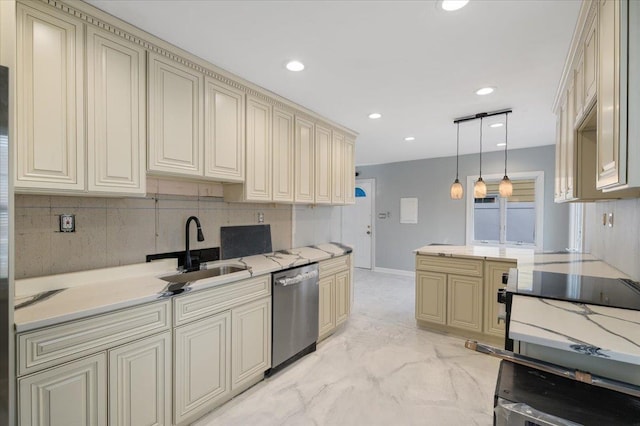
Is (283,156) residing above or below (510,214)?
above

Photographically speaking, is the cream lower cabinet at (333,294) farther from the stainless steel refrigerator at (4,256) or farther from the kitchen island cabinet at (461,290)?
the stainless steel refrigerator at (4,256)

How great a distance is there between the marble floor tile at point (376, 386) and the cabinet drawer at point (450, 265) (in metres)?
0.76

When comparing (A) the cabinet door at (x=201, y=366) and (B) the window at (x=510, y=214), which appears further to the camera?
(B) the window at (x=510, y=214)

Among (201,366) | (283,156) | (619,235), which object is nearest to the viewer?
(201,366)

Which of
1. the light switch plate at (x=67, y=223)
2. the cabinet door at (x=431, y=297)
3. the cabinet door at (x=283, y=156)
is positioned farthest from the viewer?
the cabinet door at (x=431, y=297)

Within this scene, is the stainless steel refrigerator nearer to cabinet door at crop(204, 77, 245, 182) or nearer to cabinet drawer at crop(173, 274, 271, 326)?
cabinet drawer at crop(173, 274, 271, 326)

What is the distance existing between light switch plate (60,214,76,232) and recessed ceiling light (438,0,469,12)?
2.49 metres

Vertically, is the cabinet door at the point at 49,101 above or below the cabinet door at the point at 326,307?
above

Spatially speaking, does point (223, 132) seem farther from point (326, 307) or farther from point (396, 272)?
point (396, 272)

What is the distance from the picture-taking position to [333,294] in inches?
A: 131

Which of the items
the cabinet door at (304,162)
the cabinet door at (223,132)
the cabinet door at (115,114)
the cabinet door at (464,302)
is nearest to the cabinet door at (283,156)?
the cabinet door at (304,162)

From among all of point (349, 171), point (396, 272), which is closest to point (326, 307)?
point (349, 171)

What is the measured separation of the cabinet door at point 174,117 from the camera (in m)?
1.99

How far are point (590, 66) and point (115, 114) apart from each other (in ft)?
8.84
